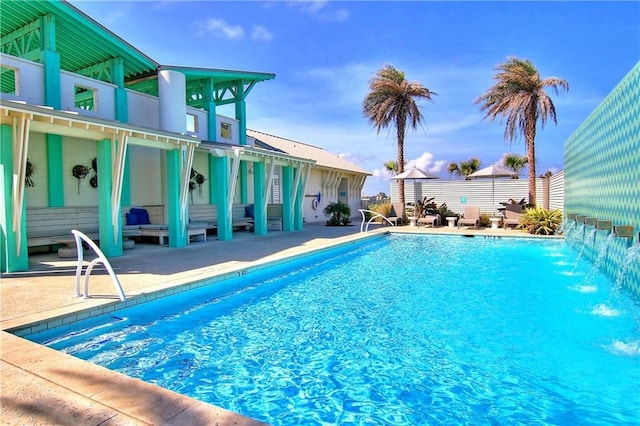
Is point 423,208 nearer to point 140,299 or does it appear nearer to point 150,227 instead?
point 150,227

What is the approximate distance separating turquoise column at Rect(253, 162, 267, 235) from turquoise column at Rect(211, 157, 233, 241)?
152cm

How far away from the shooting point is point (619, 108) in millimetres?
7062

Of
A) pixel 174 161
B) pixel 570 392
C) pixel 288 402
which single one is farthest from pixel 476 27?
pixel 288 402

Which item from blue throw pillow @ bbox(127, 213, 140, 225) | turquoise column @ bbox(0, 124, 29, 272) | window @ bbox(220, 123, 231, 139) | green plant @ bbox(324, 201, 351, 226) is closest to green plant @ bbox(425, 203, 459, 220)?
green plant @ bbox(324, 201, 351, 226)

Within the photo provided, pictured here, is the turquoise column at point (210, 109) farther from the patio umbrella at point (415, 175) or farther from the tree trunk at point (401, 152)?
the tree trunk at point (401, 152)

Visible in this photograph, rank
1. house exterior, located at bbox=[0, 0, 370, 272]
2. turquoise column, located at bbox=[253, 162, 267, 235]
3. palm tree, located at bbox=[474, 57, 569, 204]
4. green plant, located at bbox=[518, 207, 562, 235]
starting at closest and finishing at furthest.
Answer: house exterior, located at bbox=[0, 0, 370, 272], turquoise column, located at bbox=[253, 162, 267, 235], green plant, located at bbox=[518, 207, 562, 235], palm tree, located at bbox=[474, 57, 569, 204]

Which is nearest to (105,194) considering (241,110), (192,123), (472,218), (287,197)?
(192,123)

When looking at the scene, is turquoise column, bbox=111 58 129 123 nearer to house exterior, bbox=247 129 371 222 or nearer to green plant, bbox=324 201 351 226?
house exterior, bbox=247 129 371 222

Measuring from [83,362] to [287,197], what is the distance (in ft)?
40.5

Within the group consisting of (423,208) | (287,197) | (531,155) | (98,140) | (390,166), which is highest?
(390,166)

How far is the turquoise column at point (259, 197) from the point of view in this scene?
1348 cm

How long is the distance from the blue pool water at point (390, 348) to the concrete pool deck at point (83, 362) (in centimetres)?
52

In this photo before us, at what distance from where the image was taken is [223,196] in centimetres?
1193

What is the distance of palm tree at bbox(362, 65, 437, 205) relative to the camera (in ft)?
60.3
